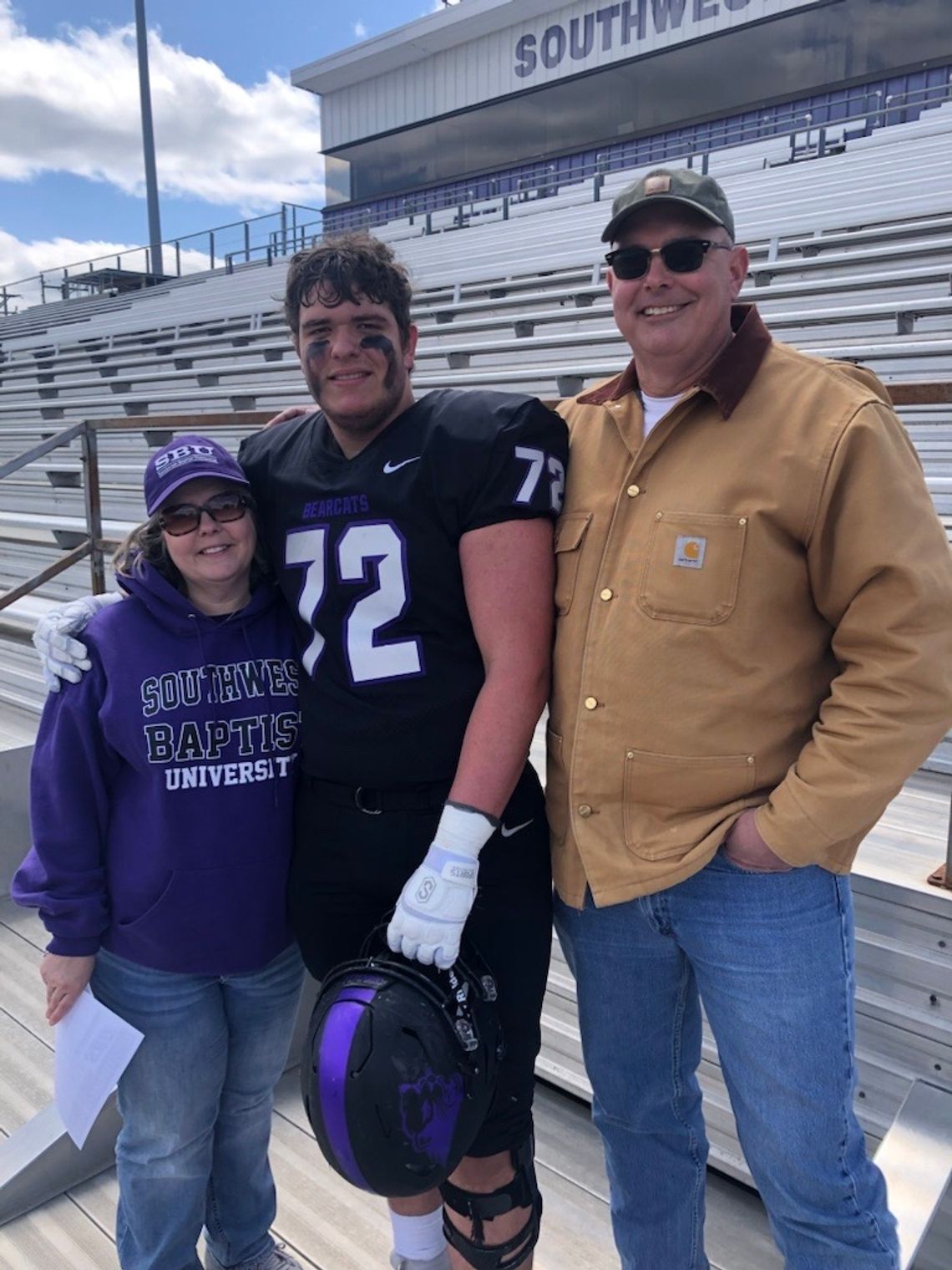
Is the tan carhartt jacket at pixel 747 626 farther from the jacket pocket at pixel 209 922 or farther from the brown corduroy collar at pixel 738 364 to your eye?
the jacket pocket at pixel 209 922

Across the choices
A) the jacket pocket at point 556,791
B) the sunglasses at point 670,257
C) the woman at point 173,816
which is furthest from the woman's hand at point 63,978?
the sunglasses at point 670,257

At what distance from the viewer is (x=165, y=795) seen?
1.34 metres

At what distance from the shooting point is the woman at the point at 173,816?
52.6 inches

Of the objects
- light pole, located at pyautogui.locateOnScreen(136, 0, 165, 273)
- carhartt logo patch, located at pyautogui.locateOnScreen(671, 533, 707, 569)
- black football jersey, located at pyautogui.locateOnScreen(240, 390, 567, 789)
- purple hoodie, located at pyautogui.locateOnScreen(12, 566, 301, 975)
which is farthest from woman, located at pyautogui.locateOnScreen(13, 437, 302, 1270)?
light pole, located at pyautogui.locateOnScreen(136, 0, 165, 273)

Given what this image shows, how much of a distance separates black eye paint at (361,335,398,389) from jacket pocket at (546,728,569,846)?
55 cm

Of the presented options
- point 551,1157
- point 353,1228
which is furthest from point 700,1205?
point 353,1228

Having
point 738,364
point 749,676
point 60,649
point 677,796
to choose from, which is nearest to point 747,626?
point 749,676

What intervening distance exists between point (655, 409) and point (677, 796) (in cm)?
52

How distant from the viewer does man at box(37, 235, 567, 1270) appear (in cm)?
124

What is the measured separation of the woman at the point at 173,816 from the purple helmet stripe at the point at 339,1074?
29 centimetres

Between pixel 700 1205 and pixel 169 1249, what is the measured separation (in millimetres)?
823

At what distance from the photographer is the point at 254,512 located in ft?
4.71

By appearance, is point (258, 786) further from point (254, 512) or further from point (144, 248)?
point (144, 248)

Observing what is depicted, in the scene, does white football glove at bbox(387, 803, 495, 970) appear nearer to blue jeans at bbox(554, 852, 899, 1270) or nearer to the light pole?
blue jeans at bbox(554, 852, 899, 1270)
